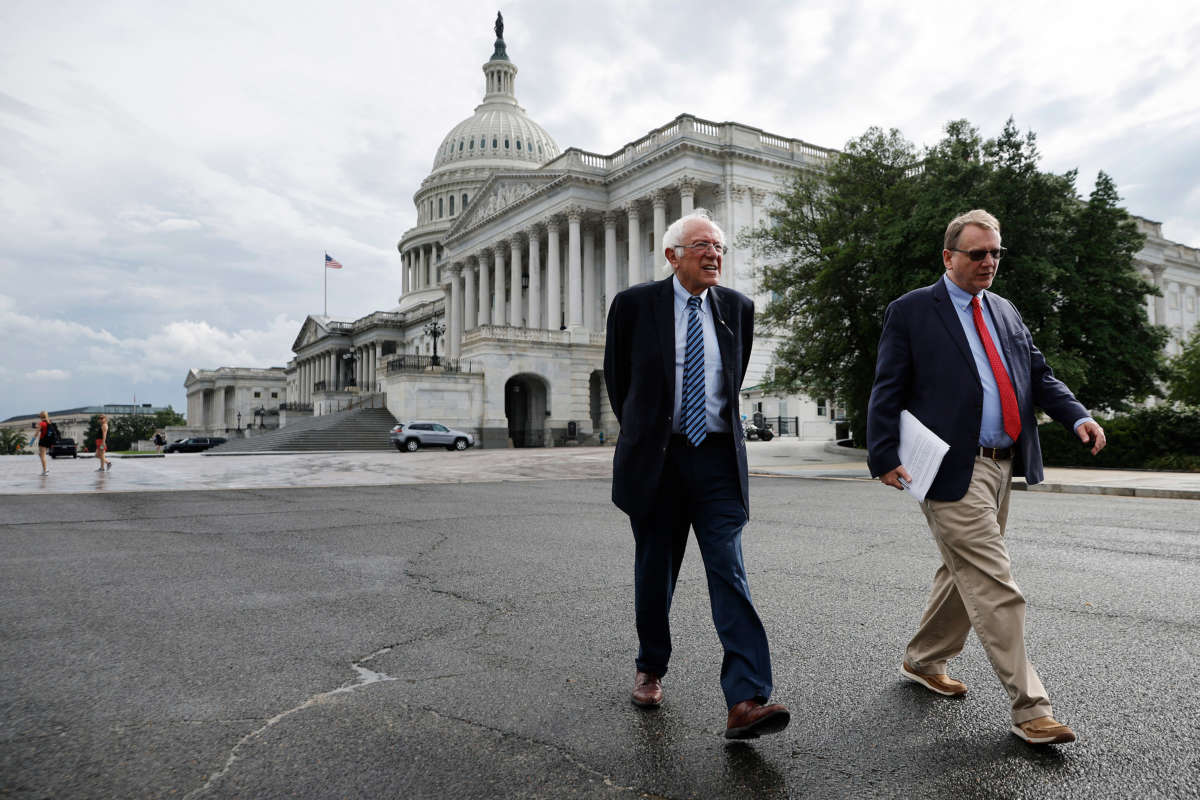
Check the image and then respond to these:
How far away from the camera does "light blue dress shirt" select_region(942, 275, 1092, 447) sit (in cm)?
375

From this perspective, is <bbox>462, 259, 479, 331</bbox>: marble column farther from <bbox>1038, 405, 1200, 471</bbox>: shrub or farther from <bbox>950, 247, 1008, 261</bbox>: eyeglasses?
<bbox>950, 247, 1008, 261</bbox>: eyeglasses

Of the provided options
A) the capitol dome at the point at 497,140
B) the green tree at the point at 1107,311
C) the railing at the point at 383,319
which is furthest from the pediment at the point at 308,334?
the green tree at the point at 1107,311

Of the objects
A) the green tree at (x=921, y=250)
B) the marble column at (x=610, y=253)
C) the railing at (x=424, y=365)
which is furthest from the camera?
the marble column at (x=610, y=253)

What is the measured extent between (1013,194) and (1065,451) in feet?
27.9

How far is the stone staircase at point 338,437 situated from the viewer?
44.1 m

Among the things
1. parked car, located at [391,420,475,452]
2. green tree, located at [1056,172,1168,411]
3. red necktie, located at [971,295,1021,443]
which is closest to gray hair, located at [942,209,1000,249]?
red necktie, located at [971,295,1021,443]

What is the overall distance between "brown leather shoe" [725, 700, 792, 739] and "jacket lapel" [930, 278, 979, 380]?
1.70m

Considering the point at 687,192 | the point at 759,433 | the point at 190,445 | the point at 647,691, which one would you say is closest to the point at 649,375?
the point at 647,691

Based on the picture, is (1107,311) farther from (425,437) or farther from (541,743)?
(541,743)

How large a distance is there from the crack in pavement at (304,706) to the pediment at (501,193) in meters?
57.2

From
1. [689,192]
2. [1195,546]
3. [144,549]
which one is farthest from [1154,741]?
[689,192]

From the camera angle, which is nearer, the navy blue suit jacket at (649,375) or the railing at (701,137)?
the navy blue suit jacket at (649,375)

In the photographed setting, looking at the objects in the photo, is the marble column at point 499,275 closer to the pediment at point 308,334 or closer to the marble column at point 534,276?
the marble column at point 534,276

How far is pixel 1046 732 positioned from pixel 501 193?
A: 69.7m
